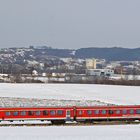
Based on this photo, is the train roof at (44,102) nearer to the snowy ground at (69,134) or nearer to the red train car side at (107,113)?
the red train car side at (107,113)

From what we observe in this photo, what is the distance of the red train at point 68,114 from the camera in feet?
147

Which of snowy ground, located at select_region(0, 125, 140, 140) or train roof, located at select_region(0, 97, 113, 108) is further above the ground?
train roof, located at select_region(0, 97, 113, 108)

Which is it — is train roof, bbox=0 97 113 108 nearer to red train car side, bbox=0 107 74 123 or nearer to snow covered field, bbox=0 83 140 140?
snow covered field, bbox=0 83 140 140

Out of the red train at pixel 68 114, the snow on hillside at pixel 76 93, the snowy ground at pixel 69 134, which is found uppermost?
the snow on hillside at pixel 76 93

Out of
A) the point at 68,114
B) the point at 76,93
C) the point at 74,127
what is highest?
the point at 76,93

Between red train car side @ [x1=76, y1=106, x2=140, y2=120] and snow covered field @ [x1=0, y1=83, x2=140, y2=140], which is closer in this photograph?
snow covered field @ [x1=0, y1=83, x2=140, y2=140]

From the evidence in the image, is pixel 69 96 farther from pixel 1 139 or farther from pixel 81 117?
pixel 1 139

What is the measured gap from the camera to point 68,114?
45688 mm

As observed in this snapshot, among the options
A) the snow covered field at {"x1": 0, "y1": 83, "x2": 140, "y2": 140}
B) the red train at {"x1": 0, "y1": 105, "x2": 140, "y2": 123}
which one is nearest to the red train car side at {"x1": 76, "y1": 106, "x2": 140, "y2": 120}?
the red train at {"x1": 0, "y1": 105, "x2": 140, "y2": 123}

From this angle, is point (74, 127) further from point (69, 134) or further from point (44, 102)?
point (44, 102)

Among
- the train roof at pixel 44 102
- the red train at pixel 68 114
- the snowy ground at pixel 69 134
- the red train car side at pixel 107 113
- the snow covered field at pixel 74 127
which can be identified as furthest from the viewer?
the train roof at pixel 44 102

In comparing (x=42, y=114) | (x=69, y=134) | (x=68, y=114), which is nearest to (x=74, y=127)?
(x=68, y=114)

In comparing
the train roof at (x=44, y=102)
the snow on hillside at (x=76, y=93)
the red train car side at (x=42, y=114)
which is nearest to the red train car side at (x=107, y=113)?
the red train car side at (x=42, y=114)

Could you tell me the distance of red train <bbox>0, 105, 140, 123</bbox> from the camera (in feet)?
147
